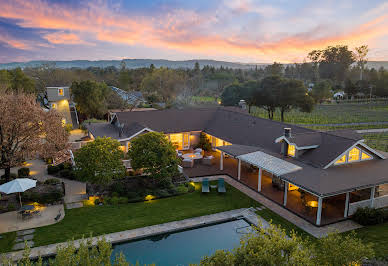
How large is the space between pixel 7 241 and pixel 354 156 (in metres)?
20.8

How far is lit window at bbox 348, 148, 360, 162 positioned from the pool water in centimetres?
876

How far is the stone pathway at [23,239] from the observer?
1334 centimetres

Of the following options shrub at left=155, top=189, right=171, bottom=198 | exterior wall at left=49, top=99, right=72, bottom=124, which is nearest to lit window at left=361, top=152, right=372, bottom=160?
shrub at left=155, top=189, right=171, bottom=198

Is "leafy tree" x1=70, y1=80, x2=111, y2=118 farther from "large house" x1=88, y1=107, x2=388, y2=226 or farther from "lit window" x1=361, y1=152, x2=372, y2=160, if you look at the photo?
"lit window" x1=361, y1=152, x2=372, y2=160

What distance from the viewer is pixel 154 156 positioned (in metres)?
19.2

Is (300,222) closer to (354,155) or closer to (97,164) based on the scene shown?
(354,155)

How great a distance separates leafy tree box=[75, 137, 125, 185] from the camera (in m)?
18.0

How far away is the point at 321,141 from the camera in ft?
65.6

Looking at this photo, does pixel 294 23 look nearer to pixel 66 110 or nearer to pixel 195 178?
pixel 195 178

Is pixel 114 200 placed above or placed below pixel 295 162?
below

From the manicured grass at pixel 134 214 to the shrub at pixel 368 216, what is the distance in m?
5.60

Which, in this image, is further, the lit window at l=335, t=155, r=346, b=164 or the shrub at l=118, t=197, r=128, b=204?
the lit window at l=335, t=155, r=346, b=164

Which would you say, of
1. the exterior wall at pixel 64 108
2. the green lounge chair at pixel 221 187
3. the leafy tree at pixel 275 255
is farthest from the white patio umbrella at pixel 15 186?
the exterior wall at pixel 64 108

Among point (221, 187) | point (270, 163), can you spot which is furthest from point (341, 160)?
point (221, 187)
